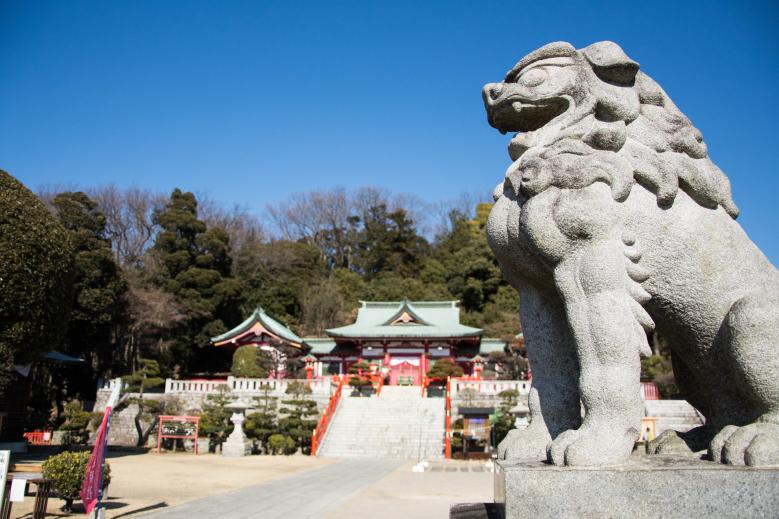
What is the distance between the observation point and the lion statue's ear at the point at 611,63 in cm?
272

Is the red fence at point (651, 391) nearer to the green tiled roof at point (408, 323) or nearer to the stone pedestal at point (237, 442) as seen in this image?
the green tiled roof at point (408, 323)

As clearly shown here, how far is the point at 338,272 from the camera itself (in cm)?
4516

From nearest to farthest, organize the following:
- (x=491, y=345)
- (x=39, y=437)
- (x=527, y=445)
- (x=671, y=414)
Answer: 1. (x=527, y=445)
2. (x=39, y=437)
3. (x=671, y=414)
4. (x=491, y=345)

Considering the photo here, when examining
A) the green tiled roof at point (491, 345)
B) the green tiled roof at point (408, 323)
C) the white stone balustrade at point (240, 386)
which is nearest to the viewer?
the white stone balustrade at point (240, 386)

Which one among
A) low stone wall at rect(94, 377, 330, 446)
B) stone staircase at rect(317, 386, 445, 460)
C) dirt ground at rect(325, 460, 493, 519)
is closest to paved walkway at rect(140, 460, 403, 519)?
dirt ground at rect(325, 460, 493, 519)

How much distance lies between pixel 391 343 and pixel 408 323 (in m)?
2.12

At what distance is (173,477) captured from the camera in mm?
11312

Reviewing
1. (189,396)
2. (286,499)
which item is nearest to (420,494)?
(286,499)

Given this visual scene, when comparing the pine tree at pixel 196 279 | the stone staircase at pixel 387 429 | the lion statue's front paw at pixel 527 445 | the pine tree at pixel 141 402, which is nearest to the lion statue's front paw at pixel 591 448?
the lion statue's front paw at pixel 527 445

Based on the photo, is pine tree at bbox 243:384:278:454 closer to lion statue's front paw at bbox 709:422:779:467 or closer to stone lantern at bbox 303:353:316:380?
stone lantern at bbox 303:353:316:380

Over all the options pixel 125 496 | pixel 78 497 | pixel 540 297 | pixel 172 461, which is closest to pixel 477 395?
pixel 172 461

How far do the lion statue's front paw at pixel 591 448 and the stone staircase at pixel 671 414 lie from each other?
740 inches

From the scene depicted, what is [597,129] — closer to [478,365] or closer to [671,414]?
[671,414]

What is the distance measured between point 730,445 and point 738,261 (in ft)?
2.60
